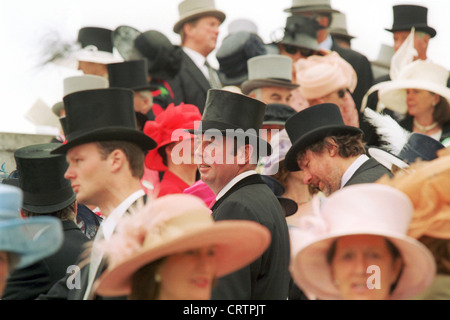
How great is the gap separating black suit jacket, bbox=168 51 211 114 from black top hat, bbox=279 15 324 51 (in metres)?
1.03

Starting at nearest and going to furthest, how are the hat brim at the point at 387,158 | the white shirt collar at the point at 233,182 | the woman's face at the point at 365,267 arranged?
the woman's face at the point at 365,267 < the white shirt collar at the point at 233,182 < the hat brim at the point at 387,158

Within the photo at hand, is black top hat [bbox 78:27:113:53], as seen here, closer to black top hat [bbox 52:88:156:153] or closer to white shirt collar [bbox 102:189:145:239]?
black top hat [bbox 52:88:156:153]

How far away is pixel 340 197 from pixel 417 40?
17.4ft

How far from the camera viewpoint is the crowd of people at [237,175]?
10.7 feet

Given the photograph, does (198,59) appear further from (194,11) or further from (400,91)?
(400,91)

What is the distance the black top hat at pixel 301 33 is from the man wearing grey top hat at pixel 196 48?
652 millimetres

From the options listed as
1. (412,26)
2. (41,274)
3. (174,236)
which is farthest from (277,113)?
(174,236)

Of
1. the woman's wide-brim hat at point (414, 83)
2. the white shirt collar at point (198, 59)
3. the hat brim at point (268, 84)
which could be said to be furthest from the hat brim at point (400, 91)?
the white shirt collar at point (198, 59)

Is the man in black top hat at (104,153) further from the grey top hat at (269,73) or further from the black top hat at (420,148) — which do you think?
the grey top hat at (269,73)

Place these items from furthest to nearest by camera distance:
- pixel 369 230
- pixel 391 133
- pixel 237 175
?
pixel 391 133
pixel 237 175
pixel 369 230

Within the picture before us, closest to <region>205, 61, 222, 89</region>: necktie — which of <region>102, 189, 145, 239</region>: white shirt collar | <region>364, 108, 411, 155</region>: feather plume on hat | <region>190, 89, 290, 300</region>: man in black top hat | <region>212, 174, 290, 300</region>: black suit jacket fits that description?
<region>364, 108, 411, 155</region>: feather plume on hat

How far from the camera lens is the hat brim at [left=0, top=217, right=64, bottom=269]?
3297 millimetres

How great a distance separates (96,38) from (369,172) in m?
4.34

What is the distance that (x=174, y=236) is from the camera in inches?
124
